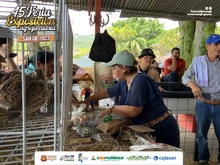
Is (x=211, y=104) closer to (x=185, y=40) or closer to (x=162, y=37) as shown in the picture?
(x=185, y=40)

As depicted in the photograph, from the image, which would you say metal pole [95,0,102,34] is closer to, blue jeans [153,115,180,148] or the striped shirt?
the striped shirt

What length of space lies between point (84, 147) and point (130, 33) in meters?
22.7

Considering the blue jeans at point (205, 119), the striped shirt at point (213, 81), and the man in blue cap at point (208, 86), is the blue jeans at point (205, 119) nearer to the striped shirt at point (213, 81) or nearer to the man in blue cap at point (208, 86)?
the man in blue cap at point (208, 86)

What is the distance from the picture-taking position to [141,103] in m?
1.43

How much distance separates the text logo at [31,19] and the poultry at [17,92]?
0.62ft

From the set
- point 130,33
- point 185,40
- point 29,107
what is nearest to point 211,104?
point 29,107

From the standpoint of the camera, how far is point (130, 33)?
2294 cm

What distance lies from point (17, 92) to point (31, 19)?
0.76 ft

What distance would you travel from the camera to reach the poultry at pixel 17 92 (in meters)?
0.68

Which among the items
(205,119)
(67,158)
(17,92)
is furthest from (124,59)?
(205,119)

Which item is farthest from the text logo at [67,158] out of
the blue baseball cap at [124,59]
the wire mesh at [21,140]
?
the blue baseball cap at [124,59]

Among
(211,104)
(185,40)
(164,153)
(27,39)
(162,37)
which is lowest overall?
(211,104)

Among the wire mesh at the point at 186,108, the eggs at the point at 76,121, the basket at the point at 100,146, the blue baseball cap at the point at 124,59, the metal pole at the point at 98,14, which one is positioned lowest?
the wire mesh at the point at 186,108

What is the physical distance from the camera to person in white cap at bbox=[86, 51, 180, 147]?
142 cm
